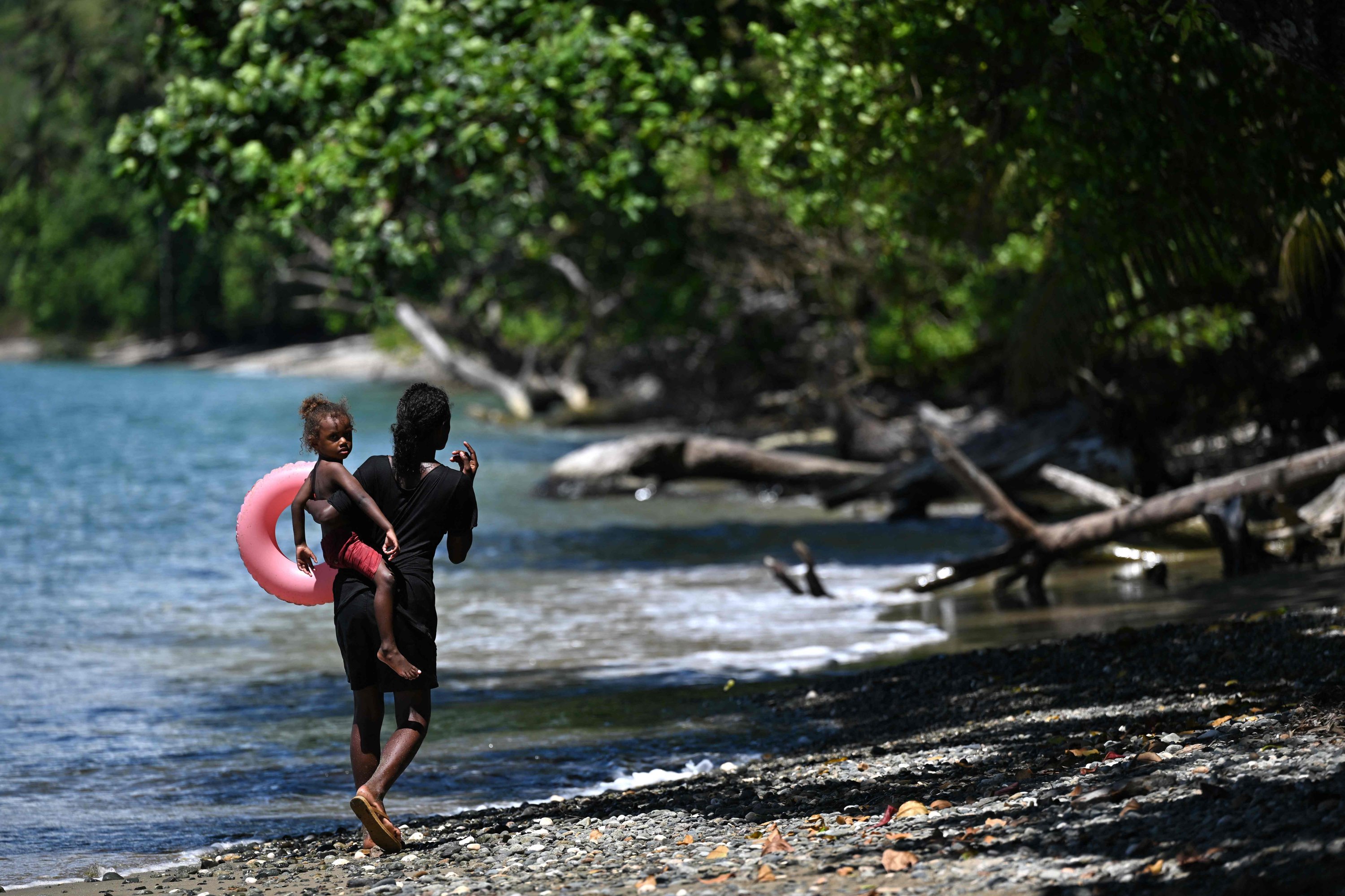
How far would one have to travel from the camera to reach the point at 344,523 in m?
5.76

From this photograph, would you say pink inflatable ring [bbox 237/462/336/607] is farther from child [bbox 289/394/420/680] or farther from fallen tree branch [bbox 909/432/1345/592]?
fallen tree branch [bbox 909/432/1345/592]

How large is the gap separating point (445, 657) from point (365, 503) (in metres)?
6.06

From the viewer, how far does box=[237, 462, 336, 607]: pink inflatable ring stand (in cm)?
623

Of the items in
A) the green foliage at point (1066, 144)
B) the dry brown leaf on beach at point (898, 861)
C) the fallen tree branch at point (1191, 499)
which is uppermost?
the green foliage at point (1066, 144)

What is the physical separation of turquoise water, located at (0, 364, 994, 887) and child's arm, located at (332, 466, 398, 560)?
203cm

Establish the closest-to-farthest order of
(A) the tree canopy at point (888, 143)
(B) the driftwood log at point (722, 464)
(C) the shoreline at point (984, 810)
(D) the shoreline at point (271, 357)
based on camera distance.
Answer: (C) the shoreline at point (984, 810) < (A) the tree canopy at point (888, 143) < (B) the driftwood log at point (722, 464) < (D) the shoreline at point (271, 357)

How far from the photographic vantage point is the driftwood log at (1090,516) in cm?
1159

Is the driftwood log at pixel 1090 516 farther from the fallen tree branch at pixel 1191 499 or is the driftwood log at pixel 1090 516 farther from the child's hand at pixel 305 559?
the child's hand at pixel 305 559

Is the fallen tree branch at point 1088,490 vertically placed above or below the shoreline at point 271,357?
below

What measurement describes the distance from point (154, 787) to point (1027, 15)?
714cm

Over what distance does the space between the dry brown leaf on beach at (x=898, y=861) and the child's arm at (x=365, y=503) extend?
7.60 feet

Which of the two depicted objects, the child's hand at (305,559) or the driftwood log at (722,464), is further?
the driftwood log at (722,464)

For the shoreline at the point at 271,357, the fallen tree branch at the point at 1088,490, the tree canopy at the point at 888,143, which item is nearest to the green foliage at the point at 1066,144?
the tree canopy at the point at 888,143

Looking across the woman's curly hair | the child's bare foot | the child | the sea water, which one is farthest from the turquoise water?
the woman's curly hair
